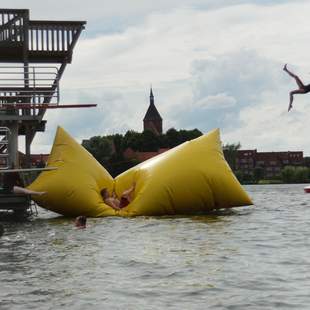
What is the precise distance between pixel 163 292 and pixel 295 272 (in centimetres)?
262

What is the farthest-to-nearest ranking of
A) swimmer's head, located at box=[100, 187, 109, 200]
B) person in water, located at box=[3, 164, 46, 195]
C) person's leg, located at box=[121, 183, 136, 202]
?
swimmer's head, located at box=[100, 187, 109, 200]
person's leg, located at box=[121, 183, 136, 202]
person in water, located at box=[3, 164, 46, 195]

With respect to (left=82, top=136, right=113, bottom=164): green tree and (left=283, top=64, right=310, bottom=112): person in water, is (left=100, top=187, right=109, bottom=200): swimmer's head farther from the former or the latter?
(left=82, top=136, right=113, bottom=164): green tree

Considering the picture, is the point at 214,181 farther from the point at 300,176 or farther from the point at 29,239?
the point at 300,176

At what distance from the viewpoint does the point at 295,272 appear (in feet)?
41.7

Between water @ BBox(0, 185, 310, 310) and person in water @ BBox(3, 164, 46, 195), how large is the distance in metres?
1.39

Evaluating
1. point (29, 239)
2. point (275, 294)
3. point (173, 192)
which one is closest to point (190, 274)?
point (275, 294)

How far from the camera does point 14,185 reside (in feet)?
78.5

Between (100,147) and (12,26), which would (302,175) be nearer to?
(100,147)

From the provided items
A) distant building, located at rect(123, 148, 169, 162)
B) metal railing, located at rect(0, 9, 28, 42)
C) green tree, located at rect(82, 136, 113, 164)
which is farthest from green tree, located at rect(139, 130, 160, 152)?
metal railing, located at rect(0, 9, 28, 42)

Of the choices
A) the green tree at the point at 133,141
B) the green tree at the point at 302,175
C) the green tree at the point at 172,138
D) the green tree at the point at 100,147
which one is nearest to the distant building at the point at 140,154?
the green tree at the point at 133,141

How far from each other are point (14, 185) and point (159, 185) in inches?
169

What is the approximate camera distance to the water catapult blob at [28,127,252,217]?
23547 mm

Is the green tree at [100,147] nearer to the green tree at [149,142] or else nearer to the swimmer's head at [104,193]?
the green tree at [149,142]

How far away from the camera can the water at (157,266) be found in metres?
10.5
